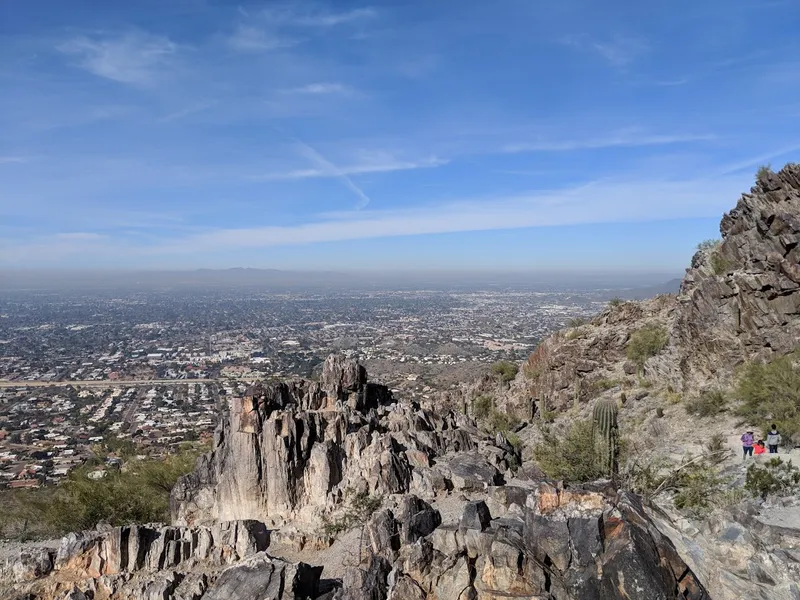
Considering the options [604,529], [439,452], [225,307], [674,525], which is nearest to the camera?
[604,529]

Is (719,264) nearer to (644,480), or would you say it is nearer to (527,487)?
(644,480)

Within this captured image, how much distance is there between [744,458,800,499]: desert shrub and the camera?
Answer: 13.0 metres

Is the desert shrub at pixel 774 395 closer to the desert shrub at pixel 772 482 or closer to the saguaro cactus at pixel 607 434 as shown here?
the desert shrub at pixel 772 482

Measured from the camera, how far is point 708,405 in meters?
22.3

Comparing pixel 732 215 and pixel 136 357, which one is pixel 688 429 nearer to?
pixel 732 215

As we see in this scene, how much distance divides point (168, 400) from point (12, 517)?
44257mm

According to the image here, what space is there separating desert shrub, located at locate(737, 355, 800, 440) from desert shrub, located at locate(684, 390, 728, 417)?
940 mm

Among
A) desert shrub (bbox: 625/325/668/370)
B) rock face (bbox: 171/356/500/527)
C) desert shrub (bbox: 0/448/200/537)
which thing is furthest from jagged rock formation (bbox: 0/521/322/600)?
desert shrub (bbox: 625/325/668/370)

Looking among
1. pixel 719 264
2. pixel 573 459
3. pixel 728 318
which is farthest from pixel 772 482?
pixel 719 264

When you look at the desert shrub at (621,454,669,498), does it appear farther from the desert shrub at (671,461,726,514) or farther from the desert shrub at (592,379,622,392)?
the desert shrub at (592,379,622,392)

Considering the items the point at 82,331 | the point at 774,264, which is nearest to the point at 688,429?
the point at 774,264

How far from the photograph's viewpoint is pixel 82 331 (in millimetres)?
133250

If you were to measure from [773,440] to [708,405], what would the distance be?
20.3ft

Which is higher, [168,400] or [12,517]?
[12,517]
